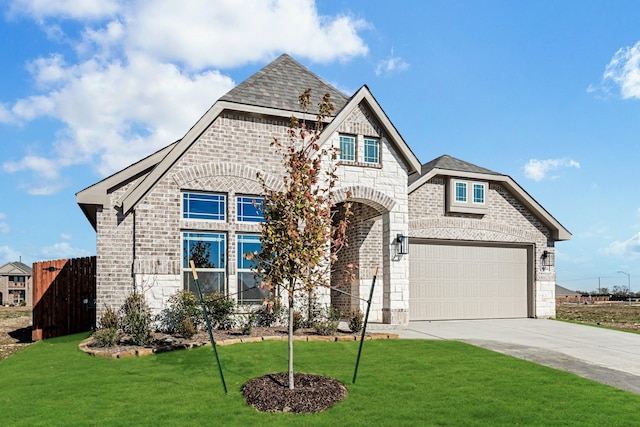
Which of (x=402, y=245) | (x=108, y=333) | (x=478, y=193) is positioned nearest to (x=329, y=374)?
(x=108, y=333)

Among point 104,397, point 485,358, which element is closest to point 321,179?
Answer: point 485,358

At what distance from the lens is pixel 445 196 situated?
1917cm

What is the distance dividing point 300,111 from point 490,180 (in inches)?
355

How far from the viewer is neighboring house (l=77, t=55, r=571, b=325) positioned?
1370 cm

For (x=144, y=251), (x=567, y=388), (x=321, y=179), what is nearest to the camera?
(x=567, y=388)

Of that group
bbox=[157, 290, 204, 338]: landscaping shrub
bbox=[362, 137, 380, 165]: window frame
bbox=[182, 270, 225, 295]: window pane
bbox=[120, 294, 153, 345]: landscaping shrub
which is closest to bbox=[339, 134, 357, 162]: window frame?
bbox=[362, 137, 380, 165]: window frame

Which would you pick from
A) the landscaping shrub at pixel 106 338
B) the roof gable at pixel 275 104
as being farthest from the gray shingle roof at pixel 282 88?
the landscaping shrub at pixel 106 338

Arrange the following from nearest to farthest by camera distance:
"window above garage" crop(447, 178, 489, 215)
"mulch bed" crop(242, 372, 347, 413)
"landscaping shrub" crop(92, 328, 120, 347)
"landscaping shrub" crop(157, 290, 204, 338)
→ "mulch bed" crop(242, 372, 347, 413) < "landscaping shrub" crop(92, 328, 120, 347) < "landscaping shrub" crop(157, 290, 204, 338) < "window above garage" crop(447, 178, 489, 215)

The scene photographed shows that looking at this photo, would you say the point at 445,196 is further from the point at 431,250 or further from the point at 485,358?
the point at 485,358

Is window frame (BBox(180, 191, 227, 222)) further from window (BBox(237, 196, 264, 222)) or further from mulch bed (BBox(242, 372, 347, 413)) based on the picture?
mulch bed (BBox(242, 372, 347, 413))

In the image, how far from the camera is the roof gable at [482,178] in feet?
61.3

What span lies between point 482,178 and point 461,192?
42.5 inches

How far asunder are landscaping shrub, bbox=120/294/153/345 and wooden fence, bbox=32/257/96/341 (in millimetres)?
4026

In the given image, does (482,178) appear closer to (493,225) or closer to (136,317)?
(493,225)
